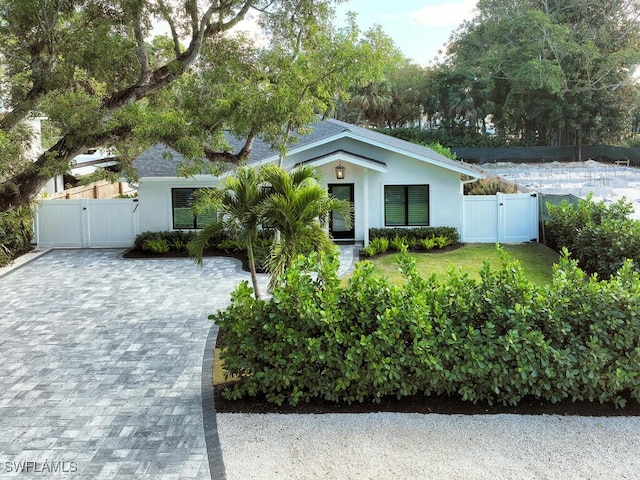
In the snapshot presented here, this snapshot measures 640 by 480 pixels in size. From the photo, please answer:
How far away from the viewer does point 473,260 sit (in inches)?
717

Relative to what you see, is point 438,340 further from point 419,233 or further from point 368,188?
point 368,188

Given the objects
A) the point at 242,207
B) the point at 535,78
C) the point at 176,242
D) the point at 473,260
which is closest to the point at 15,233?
the point at 176,242

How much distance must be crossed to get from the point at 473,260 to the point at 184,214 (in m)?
9.35

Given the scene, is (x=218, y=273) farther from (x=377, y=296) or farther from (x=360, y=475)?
(x=360, y=475)

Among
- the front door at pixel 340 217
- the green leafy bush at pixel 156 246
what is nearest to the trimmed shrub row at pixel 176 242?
the green leafy bush at pixel 156 246

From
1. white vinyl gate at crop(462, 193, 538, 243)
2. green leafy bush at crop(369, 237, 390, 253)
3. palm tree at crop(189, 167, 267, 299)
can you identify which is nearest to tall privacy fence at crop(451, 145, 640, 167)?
white vinyl gate at crop(462, 193, 538, 243)

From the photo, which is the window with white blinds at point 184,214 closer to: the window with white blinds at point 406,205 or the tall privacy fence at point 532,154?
the window with white blinds at point 406,205

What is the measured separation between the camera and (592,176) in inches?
1576

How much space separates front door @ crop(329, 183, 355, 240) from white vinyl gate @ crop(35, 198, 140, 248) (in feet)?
21.2

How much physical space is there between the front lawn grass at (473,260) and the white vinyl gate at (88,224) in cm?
831

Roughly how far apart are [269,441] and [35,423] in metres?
2.96

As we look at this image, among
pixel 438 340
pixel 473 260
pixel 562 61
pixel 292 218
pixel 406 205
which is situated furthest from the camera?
pixel 562 61

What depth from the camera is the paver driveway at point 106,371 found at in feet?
22.6

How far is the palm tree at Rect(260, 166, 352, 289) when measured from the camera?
10242 mm
